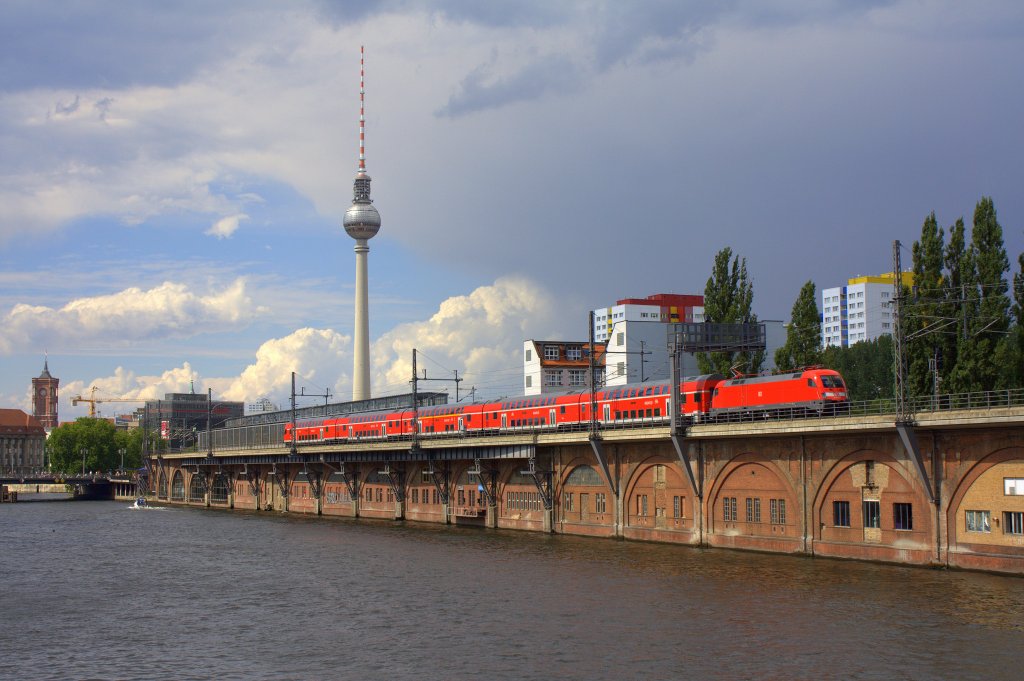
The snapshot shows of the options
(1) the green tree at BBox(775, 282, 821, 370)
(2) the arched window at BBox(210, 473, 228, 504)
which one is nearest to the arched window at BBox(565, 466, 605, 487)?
(1) the green tree at BBox(775, 282, 821, 370)

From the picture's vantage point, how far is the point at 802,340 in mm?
86500

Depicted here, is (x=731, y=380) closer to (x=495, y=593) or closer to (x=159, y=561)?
(x=495, y=593)

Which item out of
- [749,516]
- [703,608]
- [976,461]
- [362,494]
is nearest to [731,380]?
[749,516]

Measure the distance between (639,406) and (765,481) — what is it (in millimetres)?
15759

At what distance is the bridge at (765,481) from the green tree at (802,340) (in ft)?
18.6

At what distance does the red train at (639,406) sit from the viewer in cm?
6862

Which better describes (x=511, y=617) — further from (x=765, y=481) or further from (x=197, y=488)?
(x=197, y=488)

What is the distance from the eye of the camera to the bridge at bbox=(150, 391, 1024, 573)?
5659cm

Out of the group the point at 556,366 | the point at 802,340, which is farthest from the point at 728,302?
the point at 556,366

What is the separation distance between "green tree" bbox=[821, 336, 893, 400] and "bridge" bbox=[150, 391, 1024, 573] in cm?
5162

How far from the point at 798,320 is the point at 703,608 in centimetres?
4142

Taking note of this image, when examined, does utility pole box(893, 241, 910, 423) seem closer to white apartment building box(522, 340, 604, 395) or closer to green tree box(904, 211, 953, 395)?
green tree box(904, 211, 953, 395)

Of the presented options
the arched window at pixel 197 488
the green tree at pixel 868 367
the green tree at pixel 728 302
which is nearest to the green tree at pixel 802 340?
the green tree at pixel 728 302

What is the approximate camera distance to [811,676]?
38750 millimetres
